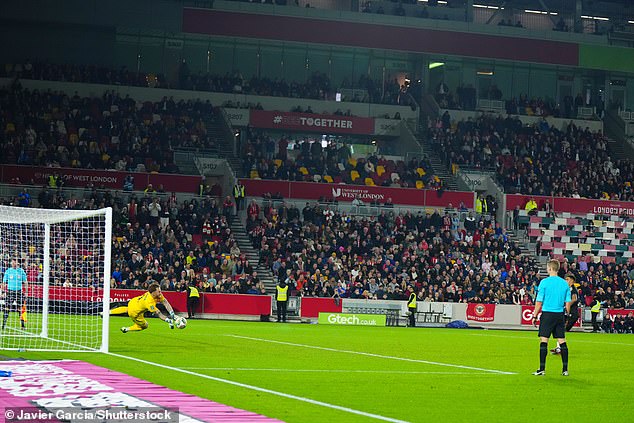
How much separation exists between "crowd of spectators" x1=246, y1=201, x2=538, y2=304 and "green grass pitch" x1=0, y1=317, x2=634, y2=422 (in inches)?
688

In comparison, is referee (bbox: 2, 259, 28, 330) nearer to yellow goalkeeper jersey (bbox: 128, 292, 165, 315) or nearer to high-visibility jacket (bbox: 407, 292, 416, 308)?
yellow goalkeeper jersey (bbox: 128, 292, 165, 315)

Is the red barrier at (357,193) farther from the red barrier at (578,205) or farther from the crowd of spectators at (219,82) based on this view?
the crowd of spectators at (219,82)

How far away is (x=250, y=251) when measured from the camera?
4856cm

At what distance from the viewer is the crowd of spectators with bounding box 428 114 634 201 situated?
58969 millimetres

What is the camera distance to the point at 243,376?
1627 centimetres

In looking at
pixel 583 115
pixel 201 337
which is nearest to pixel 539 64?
pixel 583 115

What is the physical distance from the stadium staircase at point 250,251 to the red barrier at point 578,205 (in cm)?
1529

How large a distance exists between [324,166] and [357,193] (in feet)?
9.97

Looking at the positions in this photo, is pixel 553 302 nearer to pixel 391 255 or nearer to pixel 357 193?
pixel 391 255

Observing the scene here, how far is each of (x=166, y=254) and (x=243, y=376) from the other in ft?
95.0

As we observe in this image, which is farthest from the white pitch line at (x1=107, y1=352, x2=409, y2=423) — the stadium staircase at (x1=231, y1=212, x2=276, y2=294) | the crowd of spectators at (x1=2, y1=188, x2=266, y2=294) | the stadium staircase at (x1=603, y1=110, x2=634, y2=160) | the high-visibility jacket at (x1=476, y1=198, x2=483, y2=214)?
the stadium staircase at (x1=603, y1=110, x2=634, y2=160)

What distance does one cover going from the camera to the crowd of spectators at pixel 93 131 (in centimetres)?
5053

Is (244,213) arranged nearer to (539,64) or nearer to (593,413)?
(539,64)

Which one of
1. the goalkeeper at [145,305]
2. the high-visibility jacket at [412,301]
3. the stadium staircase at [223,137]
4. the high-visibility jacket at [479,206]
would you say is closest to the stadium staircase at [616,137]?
the high-visibility jacket at [479,206]
